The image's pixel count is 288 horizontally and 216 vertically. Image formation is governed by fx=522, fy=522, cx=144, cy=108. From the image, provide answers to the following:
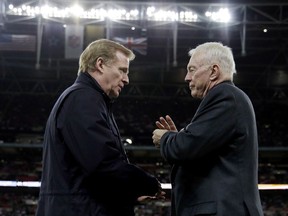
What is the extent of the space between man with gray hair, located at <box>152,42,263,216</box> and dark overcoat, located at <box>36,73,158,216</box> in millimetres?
200

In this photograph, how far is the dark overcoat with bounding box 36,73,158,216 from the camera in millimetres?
2520

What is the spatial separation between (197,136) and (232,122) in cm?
20

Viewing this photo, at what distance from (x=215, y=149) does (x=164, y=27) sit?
16.6 meters

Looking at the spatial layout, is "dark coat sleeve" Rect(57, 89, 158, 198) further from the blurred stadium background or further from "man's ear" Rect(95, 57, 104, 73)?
the blurred stadium background

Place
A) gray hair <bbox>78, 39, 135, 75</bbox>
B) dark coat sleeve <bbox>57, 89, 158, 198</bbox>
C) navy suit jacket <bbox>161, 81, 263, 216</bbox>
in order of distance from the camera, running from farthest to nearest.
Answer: gray hair <bbox>78, 39, 135, 75</bbox> → navy suit jacket <bbox>161, 81, 263, 216</bbox> → dark coat sleeve <bbox>57, 89, 158, 198</bbox>

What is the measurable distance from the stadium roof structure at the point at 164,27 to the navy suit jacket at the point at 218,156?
14.4 metres

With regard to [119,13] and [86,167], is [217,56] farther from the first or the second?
[119,13]

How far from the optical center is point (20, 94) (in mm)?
22438

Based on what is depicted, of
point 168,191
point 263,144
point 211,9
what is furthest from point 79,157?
point 263,144

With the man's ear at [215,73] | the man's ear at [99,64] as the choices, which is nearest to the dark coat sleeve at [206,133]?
the man's ear at [215,73]

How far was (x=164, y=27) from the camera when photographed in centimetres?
1894

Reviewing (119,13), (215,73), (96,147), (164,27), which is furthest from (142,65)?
(96,147)

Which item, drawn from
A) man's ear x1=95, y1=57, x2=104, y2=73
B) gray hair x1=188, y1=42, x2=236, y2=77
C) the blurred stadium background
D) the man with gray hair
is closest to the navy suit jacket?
the man with gray hair

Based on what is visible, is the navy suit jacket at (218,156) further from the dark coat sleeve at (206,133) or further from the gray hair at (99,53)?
the gray hair at (99,53)
